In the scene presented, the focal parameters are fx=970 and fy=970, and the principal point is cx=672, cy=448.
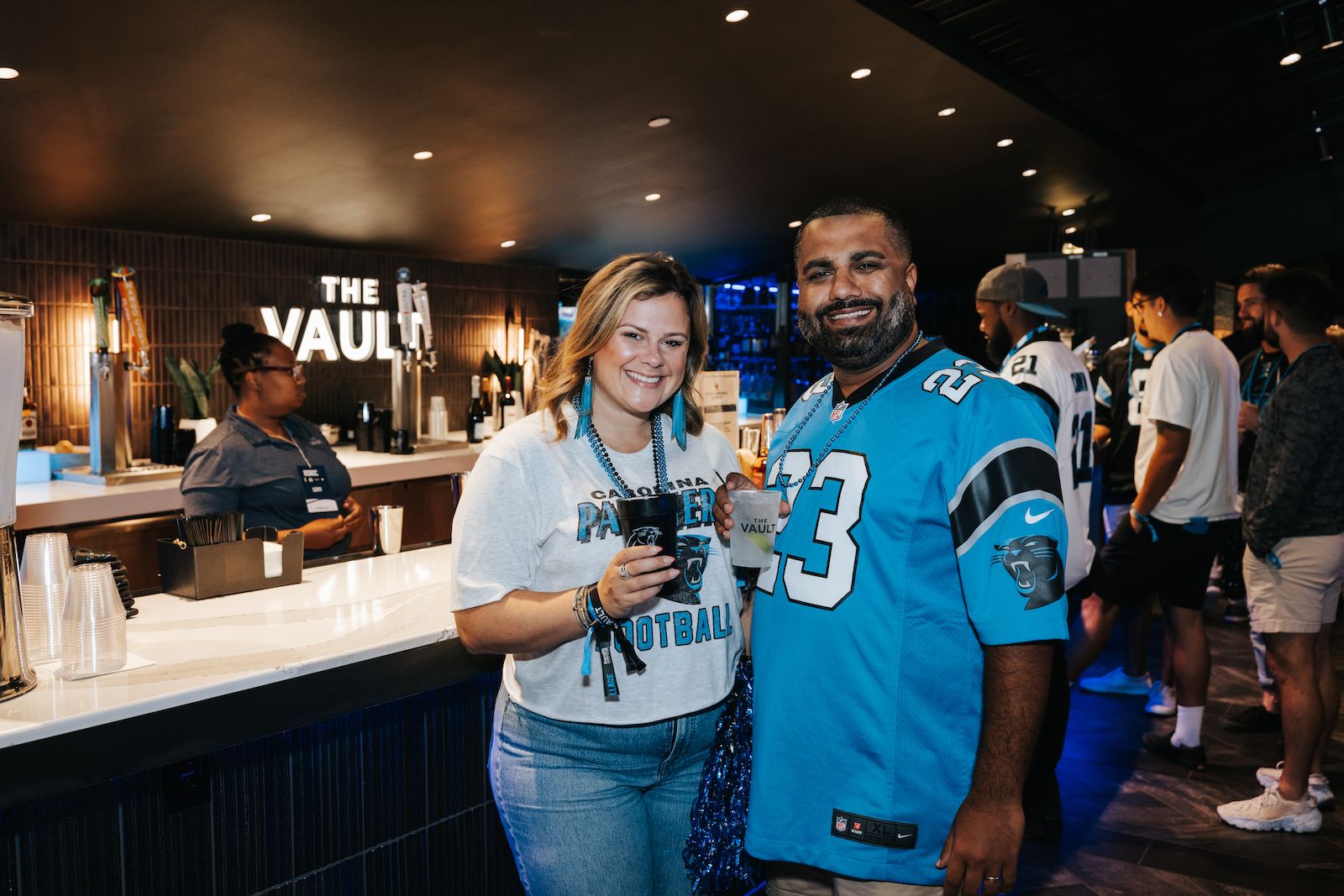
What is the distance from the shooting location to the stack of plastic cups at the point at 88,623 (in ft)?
5.46

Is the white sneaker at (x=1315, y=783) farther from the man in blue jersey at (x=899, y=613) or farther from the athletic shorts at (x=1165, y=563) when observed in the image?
the man in blue jersey at (x=899, y=613)

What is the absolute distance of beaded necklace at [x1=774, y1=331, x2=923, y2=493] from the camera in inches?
62.2

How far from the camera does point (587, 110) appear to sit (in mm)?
4715

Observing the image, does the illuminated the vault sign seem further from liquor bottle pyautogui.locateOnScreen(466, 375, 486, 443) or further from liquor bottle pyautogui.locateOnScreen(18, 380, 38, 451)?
liquor bottle pyautogui.locateOnScreen(18, 380, 38, 451)

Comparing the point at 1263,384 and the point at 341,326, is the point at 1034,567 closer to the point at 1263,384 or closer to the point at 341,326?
the point at 1263,384

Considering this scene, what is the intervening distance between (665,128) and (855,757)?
4386mm

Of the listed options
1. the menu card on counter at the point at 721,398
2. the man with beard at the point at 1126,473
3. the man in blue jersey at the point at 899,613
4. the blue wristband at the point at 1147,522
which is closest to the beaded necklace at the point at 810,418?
the man in blue jersey at the point at 899,613

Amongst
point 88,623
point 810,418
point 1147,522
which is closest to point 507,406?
point 1147,522

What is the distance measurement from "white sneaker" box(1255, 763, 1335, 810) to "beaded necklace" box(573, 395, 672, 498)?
2.87m

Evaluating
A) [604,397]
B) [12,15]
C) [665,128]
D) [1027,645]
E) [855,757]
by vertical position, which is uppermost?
[665,128]

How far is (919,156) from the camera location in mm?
6902

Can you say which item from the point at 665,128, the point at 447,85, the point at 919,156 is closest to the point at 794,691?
the point at 447,85

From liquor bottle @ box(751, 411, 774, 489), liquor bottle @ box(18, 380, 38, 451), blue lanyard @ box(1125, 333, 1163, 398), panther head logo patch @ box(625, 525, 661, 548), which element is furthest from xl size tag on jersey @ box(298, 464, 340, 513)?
blue lanyard @ box(1125, 333, 1163, 398)

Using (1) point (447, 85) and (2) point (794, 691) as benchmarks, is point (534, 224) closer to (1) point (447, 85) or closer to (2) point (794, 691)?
(1) point (447, 85)
